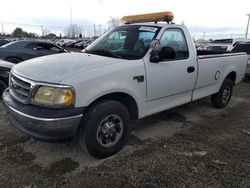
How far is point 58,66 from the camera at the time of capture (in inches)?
127

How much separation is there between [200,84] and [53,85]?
317 centimetres

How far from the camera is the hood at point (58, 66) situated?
2.98 m

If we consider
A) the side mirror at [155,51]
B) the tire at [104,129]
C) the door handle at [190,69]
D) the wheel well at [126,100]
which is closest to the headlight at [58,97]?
the tire at [104,129]

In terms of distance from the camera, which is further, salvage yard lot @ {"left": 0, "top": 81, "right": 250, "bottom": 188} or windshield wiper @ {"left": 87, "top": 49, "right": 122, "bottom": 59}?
windshield wiper @ {"left": 87, "top": 49, "right": 122, "bottom": 59}

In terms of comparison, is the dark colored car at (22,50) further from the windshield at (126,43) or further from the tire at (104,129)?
the tire at (104,129)

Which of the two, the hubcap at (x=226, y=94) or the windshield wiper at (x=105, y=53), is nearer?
the windshield wiper at (x=105, y=53)

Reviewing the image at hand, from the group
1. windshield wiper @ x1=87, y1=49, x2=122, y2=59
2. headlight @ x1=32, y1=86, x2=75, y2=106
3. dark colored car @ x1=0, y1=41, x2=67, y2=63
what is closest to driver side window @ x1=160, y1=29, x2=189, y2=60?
windshield wiper @ x1=87, y1=49, x2=122, y2=59

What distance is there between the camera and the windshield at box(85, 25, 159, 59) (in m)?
3.87

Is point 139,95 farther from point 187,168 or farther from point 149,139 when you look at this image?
point 187,168

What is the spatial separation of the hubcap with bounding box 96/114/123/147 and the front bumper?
426 mm

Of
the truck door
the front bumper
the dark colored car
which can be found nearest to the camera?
the front bumper

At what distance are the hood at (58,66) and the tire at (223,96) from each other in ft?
11.0

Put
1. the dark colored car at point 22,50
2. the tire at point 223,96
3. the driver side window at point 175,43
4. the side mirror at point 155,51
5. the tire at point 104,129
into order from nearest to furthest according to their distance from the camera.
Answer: the tire at point 104,129, the side mirror at point 155,51, the driver side window at point 175,43, the tire at point 223,96, the dark colored car at point 22,50

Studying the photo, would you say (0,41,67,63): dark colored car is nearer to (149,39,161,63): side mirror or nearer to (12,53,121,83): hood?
(12,53,121,83): hood
